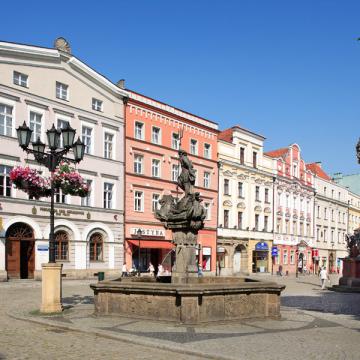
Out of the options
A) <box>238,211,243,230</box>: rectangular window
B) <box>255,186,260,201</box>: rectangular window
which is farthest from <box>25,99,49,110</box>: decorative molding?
<box>255,186,260,201</box>: rectangular window

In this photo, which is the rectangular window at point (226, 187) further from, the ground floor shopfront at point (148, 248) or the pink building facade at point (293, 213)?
the pink building facade at point (293, 213)

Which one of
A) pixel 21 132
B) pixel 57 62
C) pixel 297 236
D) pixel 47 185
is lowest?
pixel 297 236

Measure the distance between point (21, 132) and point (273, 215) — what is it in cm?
4387

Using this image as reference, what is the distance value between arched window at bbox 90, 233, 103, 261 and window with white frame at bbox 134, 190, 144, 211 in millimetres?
4345

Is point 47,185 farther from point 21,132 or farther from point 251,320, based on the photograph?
point 251,320

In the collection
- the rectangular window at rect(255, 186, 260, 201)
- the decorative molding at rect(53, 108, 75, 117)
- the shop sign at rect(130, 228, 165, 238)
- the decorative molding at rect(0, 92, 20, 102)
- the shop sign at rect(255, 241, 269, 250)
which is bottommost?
the shop sign at rect(255, 241, 269, 250)

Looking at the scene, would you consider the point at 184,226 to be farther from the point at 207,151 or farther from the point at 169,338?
the point at 207,151

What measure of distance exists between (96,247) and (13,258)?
679cm

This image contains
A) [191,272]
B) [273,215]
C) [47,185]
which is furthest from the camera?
[273,215]

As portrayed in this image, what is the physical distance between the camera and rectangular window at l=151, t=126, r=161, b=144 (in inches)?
1684

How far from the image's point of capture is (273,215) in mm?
56438

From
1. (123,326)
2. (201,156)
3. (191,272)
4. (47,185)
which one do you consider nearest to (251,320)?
(191,272)

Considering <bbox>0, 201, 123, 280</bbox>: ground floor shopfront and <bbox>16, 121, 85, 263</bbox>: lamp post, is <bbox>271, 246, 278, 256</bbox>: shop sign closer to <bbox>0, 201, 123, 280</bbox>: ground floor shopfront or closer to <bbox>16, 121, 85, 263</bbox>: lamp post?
<bbox>0, 201, 123, 280</bbox>: ground floor shopfront

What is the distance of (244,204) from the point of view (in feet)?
170
